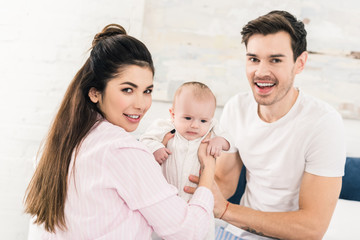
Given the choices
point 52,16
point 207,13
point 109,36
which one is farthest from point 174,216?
point 52,16

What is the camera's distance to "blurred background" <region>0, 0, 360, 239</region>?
233 cm

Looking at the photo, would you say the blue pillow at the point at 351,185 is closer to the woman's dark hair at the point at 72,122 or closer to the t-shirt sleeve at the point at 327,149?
the t-shirt sleeve at the point at 327,149

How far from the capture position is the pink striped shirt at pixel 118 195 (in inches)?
42.8

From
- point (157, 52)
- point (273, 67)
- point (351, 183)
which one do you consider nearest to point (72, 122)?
point (273, 67)

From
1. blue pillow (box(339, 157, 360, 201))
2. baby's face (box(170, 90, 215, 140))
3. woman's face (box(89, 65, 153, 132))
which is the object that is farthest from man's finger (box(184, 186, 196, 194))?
blue pillow (box(339, 157, 360, 201))

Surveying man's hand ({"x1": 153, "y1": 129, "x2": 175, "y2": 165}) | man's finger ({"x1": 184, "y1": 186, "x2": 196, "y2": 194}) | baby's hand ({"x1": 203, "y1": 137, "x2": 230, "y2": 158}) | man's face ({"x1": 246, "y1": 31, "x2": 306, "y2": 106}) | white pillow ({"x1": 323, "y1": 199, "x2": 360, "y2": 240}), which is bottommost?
white pillow ({"x1": 323, "y1": 199, "x2": 360, "y2": 240})

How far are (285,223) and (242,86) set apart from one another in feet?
3.69

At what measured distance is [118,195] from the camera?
1.12 meters

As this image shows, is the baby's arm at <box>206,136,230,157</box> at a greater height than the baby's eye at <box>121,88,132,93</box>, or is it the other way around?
the baby's eye at <box>121,88,132,93</box>

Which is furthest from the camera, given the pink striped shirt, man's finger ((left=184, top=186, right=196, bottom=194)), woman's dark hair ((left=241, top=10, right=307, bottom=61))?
woman's dark hair ((left=241, top=10, right=307, bottom=61))

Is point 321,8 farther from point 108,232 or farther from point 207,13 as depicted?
point 108,232

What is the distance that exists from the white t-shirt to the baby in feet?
1.18

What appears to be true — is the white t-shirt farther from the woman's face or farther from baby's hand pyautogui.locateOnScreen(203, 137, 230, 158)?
the woman's face

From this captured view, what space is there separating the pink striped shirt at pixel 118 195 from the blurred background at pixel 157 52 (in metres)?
1.34
